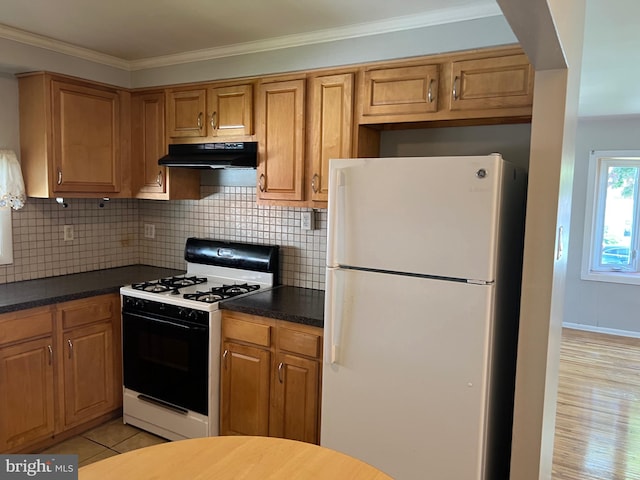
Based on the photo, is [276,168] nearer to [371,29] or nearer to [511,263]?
[371,29]

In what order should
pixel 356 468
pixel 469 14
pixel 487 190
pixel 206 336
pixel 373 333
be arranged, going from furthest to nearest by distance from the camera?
pixel 206 336, pixel 469 14, pixel 373 333, pixel 487 190, pixel 356 468

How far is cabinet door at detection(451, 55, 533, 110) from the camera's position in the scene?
2131 mm

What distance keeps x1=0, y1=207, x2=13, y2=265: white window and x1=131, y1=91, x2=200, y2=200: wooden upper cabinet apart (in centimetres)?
78

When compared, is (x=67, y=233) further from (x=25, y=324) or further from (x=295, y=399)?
(x=295, y=399)

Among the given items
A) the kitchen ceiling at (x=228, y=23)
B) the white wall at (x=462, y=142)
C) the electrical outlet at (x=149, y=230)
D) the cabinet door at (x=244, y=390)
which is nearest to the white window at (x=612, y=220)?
the kitchen ceiling at (x=228, y=23)

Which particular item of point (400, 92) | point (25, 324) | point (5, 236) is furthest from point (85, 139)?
point (400, 92)

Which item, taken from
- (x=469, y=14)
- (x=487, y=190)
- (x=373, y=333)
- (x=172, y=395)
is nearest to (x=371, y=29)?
(x=469, y=14)

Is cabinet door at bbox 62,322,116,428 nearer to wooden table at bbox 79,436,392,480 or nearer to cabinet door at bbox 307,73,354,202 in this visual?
cabinet door at bbox 307,73,354,202

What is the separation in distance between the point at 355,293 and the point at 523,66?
124 centimetres

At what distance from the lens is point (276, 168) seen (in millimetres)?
2828

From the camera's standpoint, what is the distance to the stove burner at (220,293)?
273cm

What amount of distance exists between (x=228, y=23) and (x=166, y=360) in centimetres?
189

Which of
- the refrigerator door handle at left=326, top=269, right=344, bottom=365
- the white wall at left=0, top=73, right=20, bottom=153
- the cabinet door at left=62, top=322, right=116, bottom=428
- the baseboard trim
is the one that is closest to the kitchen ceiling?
the white wall at left=0, top=73, right=20, bottom=153

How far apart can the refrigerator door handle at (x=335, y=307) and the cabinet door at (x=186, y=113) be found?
1.46 metres
